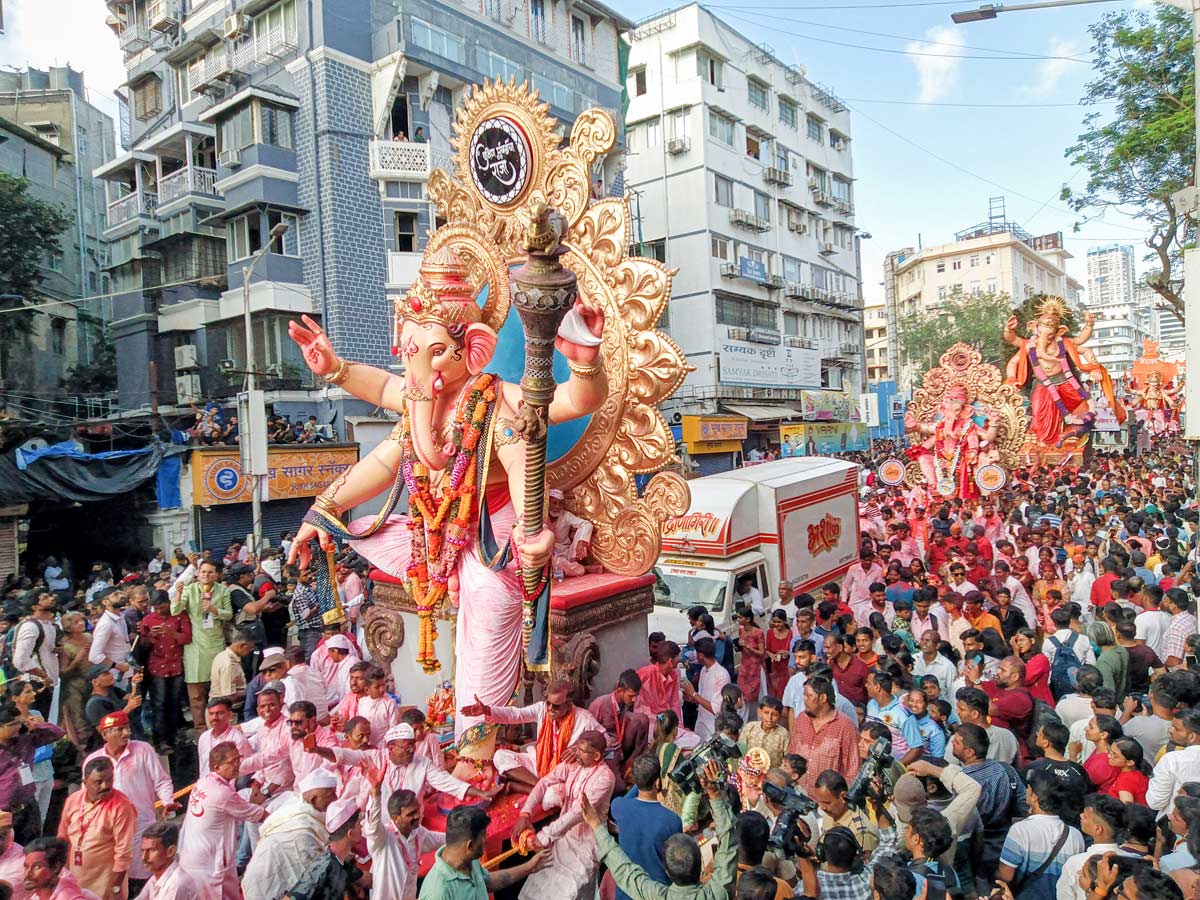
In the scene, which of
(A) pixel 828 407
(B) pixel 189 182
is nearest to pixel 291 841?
(B) pixel 189 182

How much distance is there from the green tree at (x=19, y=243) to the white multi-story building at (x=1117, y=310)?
64.7 meters

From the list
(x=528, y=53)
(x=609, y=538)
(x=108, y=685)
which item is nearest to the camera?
(x=108, y=685)

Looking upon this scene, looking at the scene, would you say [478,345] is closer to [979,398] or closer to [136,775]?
Answer: [136,775]

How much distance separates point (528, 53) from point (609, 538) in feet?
69.6

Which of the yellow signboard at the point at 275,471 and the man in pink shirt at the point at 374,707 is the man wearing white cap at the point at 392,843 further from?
the yellow signboard at the point at 275,471

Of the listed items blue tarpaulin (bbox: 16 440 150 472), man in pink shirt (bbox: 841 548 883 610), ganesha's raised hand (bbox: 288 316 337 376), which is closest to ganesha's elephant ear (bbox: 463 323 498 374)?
ganesha's raised hand (bbox: 288 316 337 376)

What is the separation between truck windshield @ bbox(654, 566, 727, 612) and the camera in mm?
9188

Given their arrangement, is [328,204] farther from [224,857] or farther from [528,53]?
[224,857]

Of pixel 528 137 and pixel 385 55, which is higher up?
pixel 385 55

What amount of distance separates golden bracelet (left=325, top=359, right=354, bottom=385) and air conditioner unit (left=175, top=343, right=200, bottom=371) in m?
16.6

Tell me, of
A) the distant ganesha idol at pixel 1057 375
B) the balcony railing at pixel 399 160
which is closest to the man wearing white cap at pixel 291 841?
the distant ganesha idol at pixel 1057 375

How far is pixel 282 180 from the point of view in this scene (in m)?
19.5

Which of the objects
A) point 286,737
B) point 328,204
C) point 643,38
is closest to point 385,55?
point 328,204

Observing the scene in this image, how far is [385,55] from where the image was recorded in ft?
66.3
